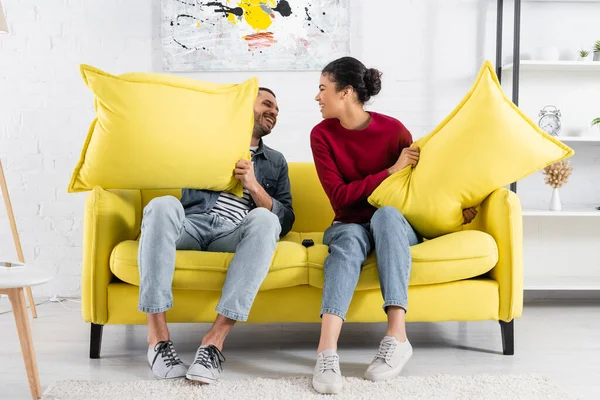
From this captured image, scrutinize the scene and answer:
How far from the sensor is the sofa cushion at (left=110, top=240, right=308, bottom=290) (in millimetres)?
1932

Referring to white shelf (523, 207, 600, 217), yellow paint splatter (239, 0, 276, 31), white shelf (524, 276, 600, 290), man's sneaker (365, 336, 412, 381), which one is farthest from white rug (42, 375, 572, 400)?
yellow paint splatter (239, 0, 276, 31)

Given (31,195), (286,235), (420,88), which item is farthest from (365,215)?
(31,195)

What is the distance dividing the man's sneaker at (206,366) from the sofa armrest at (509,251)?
0.98m

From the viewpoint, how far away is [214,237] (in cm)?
213

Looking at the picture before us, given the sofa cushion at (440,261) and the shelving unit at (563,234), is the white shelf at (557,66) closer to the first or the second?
the shelving unit at (563,234)

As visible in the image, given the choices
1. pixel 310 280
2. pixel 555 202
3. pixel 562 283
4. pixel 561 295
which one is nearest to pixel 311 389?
pixel 310 280

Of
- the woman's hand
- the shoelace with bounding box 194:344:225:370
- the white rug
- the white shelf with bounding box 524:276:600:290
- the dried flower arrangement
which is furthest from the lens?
the dried flower arrangement

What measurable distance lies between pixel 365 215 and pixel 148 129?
0.85m

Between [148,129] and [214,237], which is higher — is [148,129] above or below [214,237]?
above

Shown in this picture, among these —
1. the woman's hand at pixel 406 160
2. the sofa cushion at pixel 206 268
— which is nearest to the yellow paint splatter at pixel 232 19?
the woman's hand at pixel 406 160

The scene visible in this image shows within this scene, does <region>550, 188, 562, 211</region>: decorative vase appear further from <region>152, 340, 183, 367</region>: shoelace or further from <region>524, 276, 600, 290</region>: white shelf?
<region>152, 340, 183, 367</region>: shoelace

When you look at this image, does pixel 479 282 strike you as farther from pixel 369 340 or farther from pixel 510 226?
pixel 369 340

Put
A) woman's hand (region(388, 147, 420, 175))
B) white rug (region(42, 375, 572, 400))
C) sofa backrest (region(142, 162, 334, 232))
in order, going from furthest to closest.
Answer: sofa backrest (region(142, 162, 334, 232)) → woman's hand (region(388, 147, 420, 175)) → white rug (region(42, 375, 572, 400))

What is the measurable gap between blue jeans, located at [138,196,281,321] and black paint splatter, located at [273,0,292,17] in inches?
59.1
